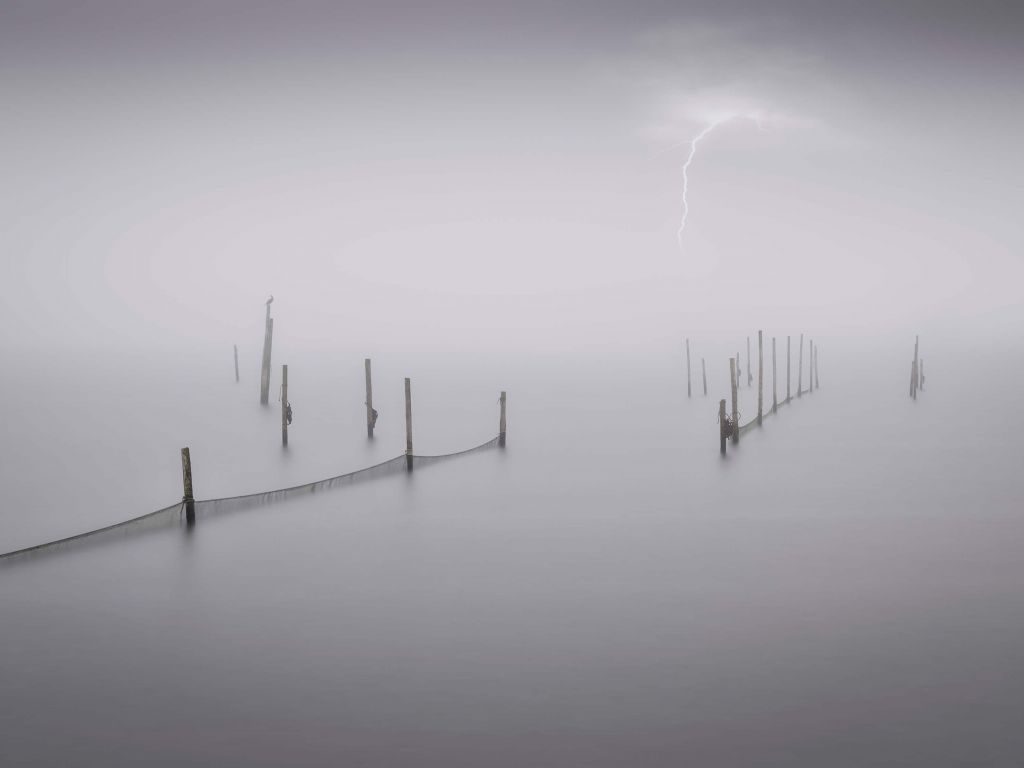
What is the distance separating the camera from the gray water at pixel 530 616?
24.4 feet

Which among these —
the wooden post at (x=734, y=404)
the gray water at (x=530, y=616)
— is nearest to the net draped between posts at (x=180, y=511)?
the gray water at (x=530, y=616)

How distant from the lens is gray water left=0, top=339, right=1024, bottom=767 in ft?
24.4

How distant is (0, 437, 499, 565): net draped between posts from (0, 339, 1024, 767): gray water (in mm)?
320

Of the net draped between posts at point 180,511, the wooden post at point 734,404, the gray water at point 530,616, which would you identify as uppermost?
the wooden post at point 734,404

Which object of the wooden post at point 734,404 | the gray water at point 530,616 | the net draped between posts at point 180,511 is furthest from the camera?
the wooden post at point 734,404

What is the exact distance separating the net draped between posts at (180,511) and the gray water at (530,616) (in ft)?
1.05

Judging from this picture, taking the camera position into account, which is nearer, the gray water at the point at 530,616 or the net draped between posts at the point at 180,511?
the gray water at the point at 530,616

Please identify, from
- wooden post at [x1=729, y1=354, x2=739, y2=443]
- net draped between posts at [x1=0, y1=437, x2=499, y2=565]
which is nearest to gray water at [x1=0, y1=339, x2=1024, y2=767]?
net draped between posts at [x1=0, y1=437, x2=499, y2=565]

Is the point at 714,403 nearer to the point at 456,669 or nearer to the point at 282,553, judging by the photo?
the point at 282,553

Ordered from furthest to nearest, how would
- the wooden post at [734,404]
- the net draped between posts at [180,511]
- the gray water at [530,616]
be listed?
the wooden post at [734,404] < the net draped between posts at [180,511] < the gray water at [530,616]

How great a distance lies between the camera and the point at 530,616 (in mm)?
10656

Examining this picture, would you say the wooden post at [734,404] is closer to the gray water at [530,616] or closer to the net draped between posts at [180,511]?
the gray water at [530,616]

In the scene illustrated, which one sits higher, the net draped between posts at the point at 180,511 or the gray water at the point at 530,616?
the net draped between posts at the point at 180,511

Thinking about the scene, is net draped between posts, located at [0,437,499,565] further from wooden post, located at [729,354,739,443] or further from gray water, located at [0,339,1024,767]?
wooden post, located at [729,354,739,443]
